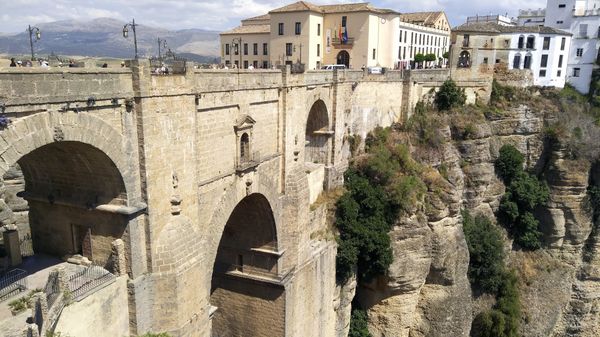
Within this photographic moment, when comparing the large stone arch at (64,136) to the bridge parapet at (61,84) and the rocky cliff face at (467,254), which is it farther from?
the rocky cliff face at (467,254)

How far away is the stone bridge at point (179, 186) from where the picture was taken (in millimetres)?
10367

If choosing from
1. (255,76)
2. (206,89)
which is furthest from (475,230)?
(206,89)

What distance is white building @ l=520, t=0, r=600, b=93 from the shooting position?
44062 mm

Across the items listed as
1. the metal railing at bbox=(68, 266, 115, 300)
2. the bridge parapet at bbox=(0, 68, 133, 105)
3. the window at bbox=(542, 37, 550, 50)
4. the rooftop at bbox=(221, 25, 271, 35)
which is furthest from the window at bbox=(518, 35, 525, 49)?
the metal railing at bbox=(68, 266, 115, 300)

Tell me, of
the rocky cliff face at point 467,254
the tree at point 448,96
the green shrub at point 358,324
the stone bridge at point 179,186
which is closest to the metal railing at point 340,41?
the tree at point 448,96

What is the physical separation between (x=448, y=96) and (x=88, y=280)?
2853cm

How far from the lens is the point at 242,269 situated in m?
20.5

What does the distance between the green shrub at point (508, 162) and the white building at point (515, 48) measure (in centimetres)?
844

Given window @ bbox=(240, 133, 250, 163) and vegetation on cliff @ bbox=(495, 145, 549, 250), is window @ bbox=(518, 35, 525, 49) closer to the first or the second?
A: vegetation on cliff @ bbox=(495, 145, 549, 250)

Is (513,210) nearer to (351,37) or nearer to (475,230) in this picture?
(475,230)

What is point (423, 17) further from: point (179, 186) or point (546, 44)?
point (179, 186)

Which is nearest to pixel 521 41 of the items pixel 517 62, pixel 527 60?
pixel 527 60

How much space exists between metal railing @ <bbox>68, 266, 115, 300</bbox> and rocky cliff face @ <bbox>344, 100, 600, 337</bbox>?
17.0m

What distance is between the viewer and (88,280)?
1142 cm
